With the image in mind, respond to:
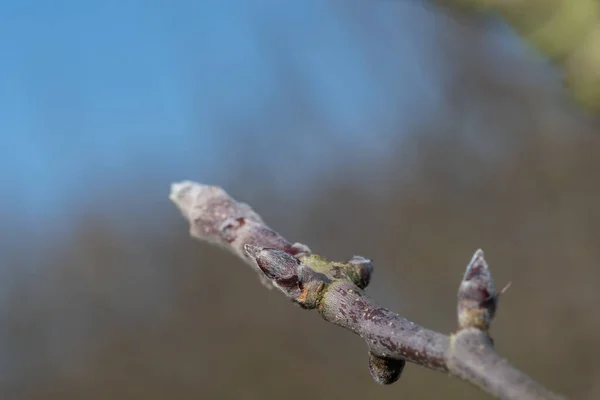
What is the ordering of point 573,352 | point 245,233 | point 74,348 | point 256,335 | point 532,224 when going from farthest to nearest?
1. point 74,348
2. point 256,335
3. point 532,224
4. point 573,352
5. point 245,233

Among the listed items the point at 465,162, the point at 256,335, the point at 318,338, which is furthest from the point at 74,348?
the point at 465,162

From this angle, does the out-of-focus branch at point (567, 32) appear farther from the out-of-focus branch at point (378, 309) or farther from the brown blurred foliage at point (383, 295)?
the brown blurred foliage at point (383, 295)

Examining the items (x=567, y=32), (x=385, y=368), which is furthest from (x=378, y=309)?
(x=567, y=32)

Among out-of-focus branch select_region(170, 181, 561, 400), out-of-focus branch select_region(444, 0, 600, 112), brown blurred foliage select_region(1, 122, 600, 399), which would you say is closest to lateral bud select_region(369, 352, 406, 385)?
out-of-focus branch select_region(170, 181, 561, 400)

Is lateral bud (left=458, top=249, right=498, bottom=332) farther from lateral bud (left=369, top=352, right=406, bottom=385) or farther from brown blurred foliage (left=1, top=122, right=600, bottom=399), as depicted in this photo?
brown blurred foliage (left=1, top=122, right=600, bottom=399)

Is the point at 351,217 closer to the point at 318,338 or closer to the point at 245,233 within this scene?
the point at 318,338

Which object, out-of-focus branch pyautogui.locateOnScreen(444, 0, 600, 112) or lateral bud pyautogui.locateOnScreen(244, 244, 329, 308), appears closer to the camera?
lateral bud pyautogui.locateOnScreen(244, 244, 329, 308)

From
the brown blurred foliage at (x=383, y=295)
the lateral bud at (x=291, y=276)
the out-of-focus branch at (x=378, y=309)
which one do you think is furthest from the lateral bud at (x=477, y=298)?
→ the brown blurred foliage at (x=383, y=295)
